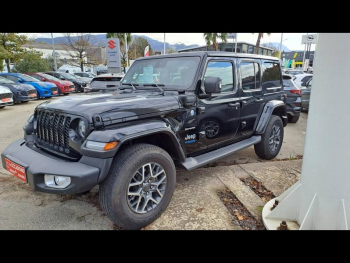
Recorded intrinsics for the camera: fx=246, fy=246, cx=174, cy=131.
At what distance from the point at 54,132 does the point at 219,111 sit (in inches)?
85.8

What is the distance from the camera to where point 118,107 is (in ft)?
8.27

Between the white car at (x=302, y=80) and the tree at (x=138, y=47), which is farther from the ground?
the tree at (x=138, y=47)

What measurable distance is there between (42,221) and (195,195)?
76.1 inches

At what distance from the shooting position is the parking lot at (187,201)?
2816mm

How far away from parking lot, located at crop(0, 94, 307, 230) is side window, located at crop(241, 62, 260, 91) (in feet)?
4.77

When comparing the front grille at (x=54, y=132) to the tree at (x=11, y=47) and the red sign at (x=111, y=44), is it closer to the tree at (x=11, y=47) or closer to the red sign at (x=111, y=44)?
the red sign at (x=111, y=44)

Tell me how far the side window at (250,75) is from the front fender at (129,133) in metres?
1.89

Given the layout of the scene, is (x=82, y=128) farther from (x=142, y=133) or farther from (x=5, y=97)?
(x=5, y=97)

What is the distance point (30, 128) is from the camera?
324cm

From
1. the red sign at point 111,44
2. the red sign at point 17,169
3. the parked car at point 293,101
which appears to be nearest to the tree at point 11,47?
the red sign at point 111,44

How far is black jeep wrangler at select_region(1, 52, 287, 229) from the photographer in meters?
2.34

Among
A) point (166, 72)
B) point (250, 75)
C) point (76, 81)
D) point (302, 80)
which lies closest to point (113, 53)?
point (76, 81)
